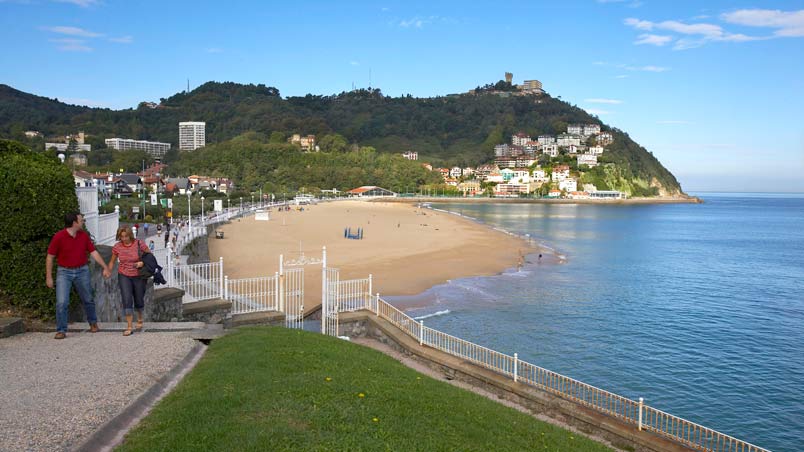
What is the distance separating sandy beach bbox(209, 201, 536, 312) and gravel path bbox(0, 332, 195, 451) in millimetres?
9883

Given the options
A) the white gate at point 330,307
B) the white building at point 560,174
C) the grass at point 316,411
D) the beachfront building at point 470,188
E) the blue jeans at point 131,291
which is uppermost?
the white building at point 560,174

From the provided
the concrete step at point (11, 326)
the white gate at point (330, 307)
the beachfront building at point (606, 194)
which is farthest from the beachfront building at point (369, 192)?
the concrete step at point (11, 326)

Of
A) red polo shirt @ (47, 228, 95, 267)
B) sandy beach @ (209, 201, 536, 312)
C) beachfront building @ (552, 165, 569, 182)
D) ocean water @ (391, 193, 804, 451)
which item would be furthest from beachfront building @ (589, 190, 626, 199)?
red polo shirt @ (47, 228, 95, 267)

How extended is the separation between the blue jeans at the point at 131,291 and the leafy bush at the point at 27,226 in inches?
40.5

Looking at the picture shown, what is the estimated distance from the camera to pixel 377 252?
1428 inches

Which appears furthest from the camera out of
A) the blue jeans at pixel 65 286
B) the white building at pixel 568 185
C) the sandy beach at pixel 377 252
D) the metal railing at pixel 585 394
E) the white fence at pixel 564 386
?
the white building at pixel 568 185

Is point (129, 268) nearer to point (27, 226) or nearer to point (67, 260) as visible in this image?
point (67, 260)

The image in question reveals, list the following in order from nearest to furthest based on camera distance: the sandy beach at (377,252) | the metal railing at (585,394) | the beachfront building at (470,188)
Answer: the metal railing at (585,394)
the sandy beach at (377,252)
the beachfront building at (470,188)

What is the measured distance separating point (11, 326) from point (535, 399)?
8.25 meters

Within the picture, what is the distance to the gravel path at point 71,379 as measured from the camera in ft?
15.7

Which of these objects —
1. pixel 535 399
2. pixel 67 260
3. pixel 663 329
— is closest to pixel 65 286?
pixel 67 260

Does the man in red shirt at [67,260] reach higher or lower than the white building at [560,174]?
lower

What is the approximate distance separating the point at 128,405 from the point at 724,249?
2190 inches

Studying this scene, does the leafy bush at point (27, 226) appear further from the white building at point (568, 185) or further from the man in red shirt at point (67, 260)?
the white building at point (568, 185)
